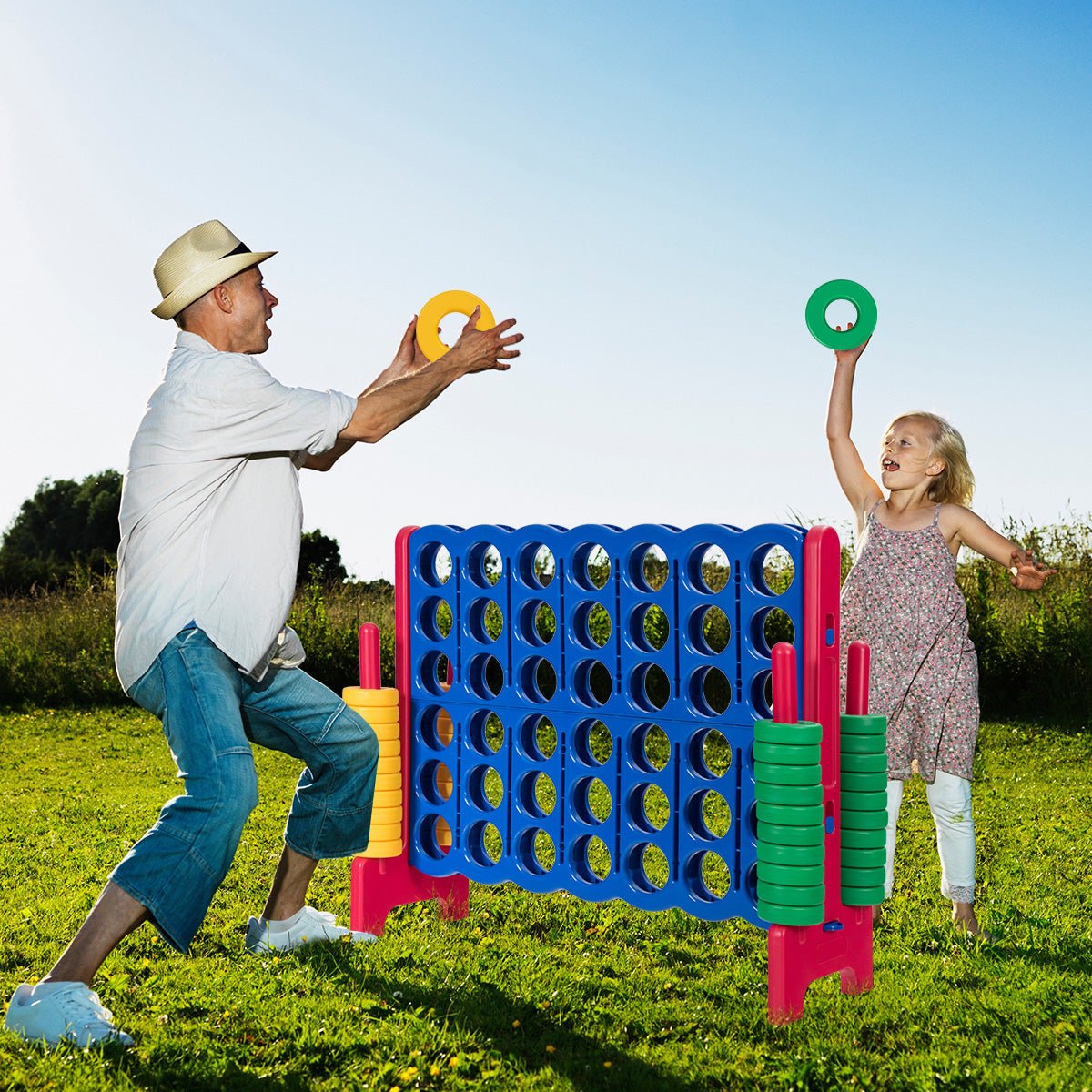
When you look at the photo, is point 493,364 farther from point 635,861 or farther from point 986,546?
point 986,546

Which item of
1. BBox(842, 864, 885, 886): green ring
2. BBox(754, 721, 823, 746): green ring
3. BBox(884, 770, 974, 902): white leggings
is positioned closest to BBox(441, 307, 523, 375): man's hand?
BBox(754, 721, 823, 746): green ring

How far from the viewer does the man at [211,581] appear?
11.7 feet

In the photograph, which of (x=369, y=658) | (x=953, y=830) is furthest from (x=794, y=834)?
(x=369, y=658)

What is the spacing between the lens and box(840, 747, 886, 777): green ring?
406 centimetres

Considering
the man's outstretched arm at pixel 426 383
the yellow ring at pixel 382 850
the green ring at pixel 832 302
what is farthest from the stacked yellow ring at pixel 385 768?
the green ring at pixel 832 302

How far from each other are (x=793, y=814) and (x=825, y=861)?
355mm

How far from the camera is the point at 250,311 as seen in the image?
4090 mm

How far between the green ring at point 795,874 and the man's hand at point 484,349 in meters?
1.79

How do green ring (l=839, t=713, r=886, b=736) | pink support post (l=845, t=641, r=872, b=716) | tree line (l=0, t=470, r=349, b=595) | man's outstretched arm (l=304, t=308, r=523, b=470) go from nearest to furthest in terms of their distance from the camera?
1. man's outstretched arm (l=304, t=308, r=523, b=470)
2. green ring (l=839, t=713, r=886, b=736)
3. pink support post (l=845, t=641, r=872, b=716)
4. tree line (l=0, t=470, r=349, b=595)

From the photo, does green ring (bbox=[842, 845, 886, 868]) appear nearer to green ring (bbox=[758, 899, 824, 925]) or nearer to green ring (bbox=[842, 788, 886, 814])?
green ring (bbox=[842, 788, 886, 814])

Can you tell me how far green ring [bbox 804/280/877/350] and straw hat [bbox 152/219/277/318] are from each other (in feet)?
7.13

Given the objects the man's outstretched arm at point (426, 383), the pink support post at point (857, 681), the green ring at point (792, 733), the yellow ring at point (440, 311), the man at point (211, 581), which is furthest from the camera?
the yellow ring at point (440, 311)

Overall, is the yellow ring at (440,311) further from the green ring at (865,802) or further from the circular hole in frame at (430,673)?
the green ring at (865,802)

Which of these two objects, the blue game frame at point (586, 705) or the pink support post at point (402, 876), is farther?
the pink support post at point (402, 876)
